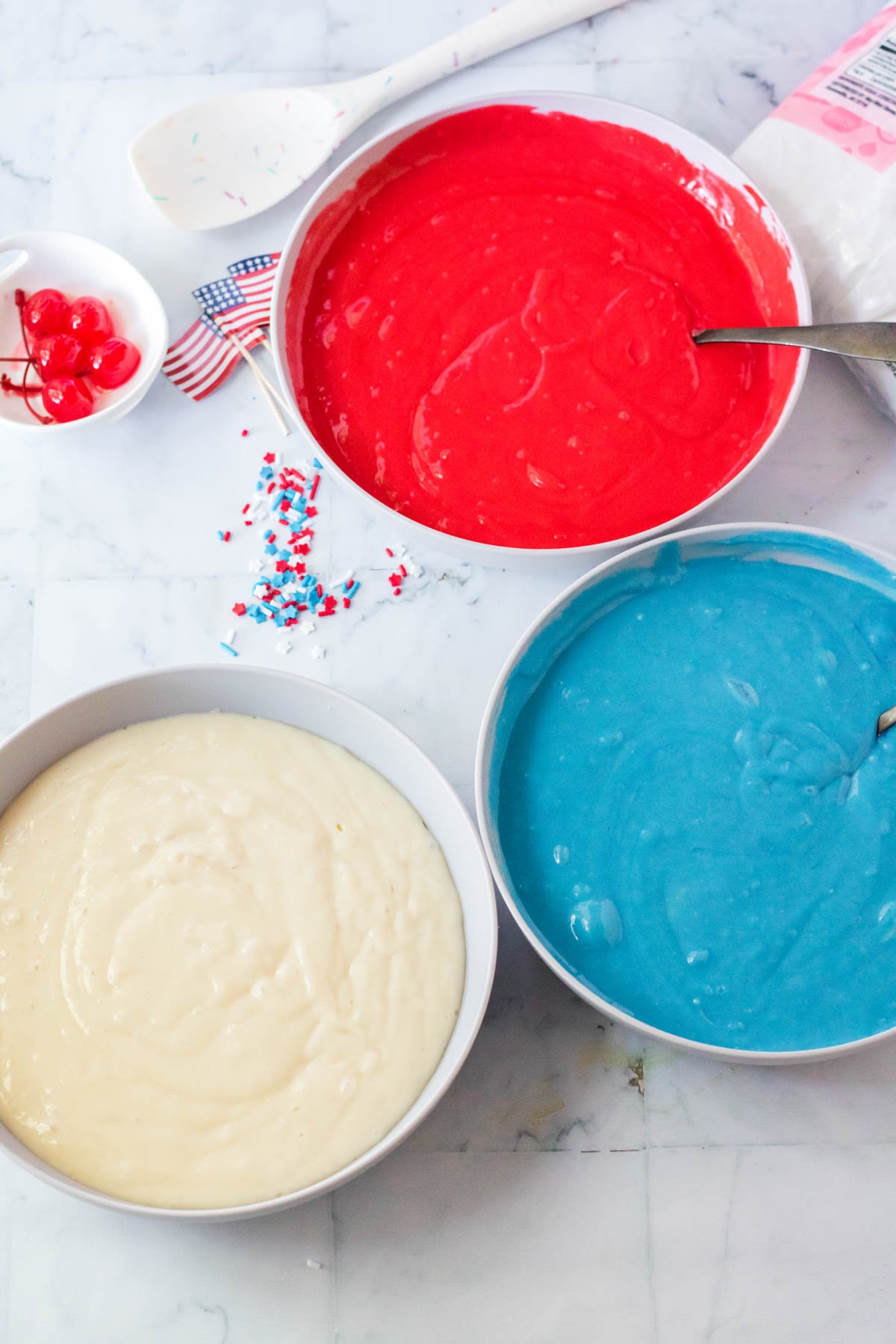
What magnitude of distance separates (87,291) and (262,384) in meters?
0.26

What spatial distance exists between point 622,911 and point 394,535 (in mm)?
534

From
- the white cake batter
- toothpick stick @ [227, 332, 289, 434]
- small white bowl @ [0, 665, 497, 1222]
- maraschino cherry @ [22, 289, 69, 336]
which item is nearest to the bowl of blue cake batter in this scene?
small white bowl @ [0, 665, 497, 1222]

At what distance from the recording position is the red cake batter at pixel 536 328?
1.30 metres

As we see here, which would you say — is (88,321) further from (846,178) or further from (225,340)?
(846,178)

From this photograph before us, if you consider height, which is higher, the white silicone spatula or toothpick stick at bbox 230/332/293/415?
the white silicone spatula

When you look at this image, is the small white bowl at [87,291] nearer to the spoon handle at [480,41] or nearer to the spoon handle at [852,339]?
the spoon handle at [480,41]

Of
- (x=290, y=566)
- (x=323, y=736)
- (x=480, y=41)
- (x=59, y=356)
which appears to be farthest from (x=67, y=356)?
(x=480, y=41)

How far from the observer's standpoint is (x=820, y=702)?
124 centimetres

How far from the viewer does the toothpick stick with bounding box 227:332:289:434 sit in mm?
1392

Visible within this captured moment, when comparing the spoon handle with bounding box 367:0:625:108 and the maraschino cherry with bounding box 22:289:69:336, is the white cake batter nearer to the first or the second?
the maraschino cherry with bounding box 22:289:69:336

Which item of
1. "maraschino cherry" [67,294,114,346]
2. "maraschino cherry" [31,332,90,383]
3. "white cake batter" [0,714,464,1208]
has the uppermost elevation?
"maraschino cherry" [67,294,114,346]

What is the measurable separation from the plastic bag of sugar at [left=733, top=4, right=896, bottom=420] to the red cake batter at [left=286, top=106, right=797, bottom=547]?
6cm

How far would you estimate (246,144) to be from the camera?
1441 millimetres

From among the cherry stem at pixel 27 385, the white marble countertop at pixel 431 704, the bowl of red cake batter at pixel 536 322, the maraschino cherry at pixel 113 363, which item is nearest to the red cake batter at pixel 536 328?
the bowl of red cake batter at pixel 536 322
